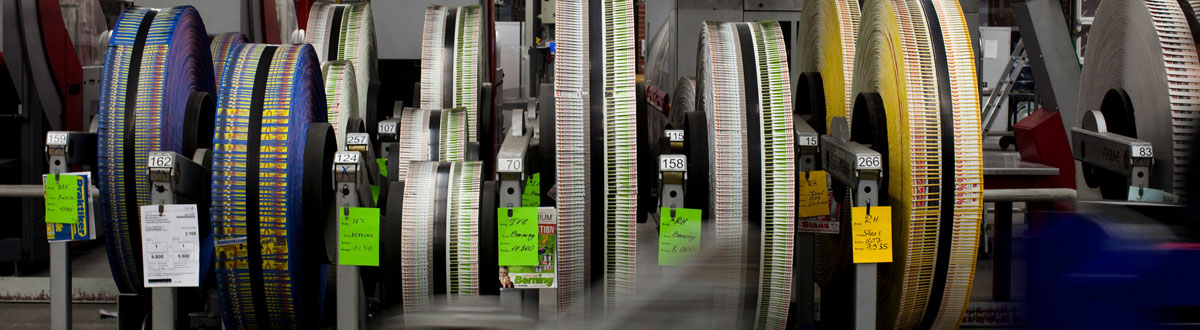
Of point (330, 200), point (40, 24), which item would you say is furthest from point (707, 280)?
point (40, 24)

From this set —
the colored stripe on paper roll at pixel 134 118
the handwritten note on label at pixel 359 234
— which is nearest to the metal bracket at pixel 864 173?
the handwritten note on label at pixel 359 234

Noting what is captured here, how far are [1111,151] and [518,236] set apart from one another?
1.74 m

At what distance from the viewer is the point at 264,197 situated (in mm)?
2785

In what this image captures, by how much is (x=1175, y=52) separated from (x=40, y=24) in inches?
207

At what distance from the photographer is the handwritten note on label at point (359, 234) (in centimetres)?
269

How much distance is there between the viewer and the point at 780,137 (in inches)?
111

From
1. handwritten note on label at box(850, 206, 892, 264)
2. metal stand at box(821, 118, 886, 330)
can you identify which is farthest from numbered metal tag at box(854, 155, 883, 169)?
handwritten note on label at box(850, 206, 892, 264)

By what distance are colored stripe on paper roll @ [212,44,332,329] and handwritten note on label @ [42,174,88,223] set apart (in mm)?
364

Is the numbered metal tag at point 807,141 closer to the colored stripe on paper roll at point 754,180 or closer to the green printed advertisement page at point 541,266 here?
the colored stripe on paper roll at point 754,180

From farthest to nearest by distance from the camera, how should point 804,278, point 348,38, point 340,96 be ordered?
1. point 348,38
2. point 340,96
3. point 804,278

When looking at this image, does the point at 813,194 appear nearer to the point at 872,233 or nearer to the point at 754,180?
the point at 754,180

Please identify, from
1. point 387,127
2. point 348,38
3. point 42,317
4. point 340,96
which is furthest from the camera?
point 42,317

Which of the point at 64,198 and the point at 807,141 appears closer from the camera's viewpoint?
the point at 64,198

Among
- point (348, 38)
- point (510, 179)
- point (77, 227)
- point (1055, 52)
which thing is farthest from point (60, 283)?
point (1055, 52)
